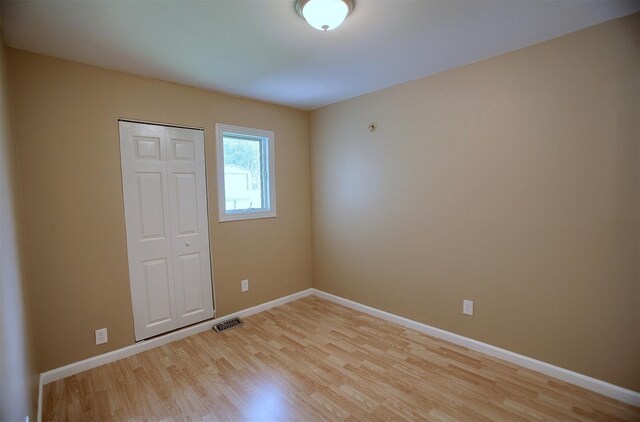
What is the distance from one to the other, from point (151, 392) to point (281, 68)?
2.64 meters

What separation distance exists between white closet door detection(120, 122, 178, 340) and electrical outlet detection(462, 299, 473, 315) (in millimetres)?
2672

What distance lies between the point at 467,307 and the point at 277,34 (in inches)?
103

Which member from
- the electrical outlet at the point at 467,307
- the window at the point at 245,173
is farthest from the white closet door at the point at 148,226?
the electrical outlet at the point at 467,307

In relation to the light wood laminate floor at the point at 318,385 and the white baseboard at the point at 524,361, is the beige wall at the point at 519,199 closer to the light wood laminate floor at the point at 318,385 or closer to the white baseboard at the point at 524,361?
the white baseboard at the point at 524,361

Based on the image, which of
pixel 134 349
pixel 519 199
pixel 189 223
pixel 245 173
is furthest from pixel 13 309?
pixel 519 199

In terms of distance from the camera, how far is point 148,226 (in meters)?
2.61

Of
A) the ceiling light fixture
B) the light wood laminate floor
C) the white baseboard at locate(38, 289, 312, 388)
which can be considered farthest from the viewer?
the white baseboard at locate(38, 289, 312, 388)

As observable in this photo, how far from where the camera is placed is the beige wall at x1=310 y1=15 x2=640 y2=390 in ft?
6.10

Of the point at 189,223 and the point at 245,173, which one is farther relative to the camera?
the point at 245,173

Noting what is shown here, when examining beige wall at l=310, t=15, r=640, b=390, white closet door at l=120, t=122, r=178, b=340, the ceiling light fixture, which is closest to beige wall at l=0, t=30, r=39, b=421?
white closet door at l=120, t=122, r=178, b=340

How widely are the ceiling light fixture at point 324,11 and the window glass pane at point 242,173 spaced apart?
182 cm

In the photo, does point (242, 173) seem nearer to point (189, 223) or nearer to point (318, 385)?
point (189, 223)

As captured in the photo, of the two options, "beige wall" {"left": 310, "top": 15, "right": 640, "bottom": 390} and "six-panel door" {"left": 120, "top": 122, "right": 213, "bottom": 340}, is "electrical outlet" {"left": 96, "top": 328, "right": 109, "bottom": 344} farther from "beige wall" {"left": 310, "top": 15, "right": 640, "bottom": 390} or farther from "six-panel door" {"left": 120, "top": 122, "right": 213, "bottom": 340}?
"beige wall" {"left": 310, "top": 15, "right": 640, "bottom": 390}

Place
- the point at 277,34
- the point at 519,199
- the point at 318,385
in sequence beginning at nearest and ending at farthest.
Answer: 1. the point at 277,34
2. the point at 318,385
3. the point at 519,199
